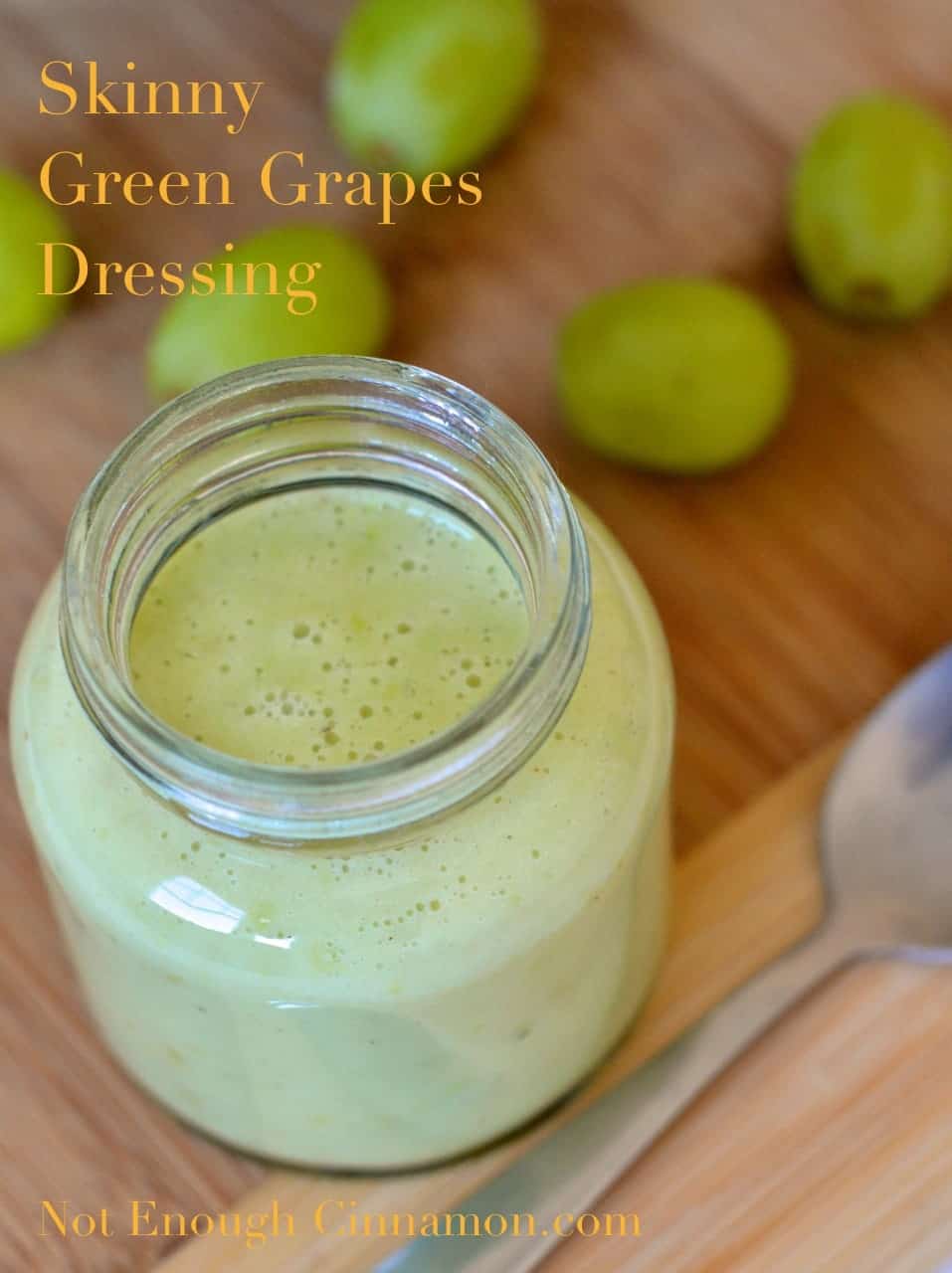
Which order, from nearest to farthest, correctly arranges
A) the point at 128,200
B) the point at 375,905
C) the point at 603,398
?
1. the point at 375,905
2. the point at 603,398
3. the point at 128,200

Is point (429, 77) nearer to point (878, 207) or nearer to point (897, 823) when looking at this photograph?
point (878, 207)

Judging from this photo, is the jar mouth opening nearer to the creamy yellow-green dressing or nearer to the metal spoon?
the creamy yellow-green dressing

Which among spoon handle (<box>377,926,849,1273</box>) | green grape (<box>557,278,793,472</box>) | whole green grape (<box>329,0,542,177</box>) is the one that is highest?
whole green grape (<box>329,0,542,177</box>)

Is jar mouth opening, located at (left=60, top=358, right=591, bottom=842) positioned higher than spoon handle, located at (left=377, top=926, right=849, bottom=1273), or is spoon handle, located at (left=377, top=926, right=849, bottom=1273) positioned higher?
jar mouth opening, located at (left=60, top=358, right=591, bottom=842)

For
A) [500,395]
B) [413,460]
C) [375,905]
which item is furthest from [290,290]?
[375,905]

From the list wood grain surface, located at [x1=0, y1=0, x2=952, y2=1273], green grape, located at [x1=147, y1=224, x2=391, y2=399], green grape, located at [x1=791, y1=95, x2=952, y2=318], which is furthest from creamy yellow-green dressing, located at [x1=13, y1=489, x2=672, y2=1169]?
green grape, located at [x1=791, y1=95, x2=952, y2=318]

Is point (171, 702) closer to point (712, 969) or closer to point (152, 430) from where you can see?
point (152, 430)

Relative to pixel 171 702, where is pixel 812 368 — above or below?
above
